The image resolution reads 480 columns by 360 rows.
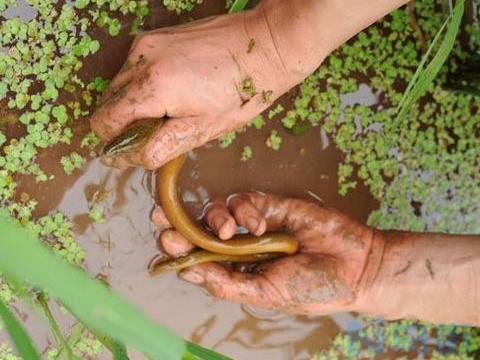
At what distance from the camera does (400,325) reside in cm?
305

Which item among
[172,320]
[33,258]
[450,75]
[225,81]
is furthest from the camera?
[450,75]

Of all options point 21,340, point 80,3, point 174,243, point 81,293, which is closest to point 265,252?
point 174,243

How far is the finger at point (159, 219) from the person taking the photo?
2.59 metres

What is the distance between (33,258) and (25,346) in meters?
0.48

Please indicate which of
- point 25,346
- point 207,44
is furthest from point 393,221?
point 25,346

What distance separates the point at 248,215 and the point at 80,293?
158cm

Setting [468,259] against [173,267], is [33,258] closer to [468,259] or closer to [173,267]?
[173,267]

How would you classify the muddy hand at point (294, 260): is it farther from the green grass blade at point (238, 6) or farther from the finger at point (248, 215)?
the green grass blade at point (238, 6)

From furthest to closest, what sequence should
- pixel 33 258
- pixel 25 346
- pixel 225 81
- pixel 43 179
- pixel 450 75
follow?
pixel 450 75
pixel 43 179
pixel 225 81
pixel 25 346
pixel 33 258

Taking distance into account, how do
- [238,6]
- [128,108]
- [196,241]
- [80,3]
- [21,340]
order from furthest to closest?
[196,241] < [80,3] < [238,6] < [128,108] < [21,340]

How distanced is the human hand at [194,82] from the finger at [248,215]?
41cm

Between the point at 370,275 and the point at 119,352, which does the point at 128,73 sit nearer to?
the point at 119,352

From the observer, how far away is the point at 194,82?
2.11 meters

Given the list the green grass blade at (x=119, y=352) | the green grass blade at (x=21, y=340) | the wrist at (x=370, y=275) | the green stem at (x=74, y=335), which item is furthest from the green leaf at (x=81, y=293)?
the wrist at (x=370, y=275)
